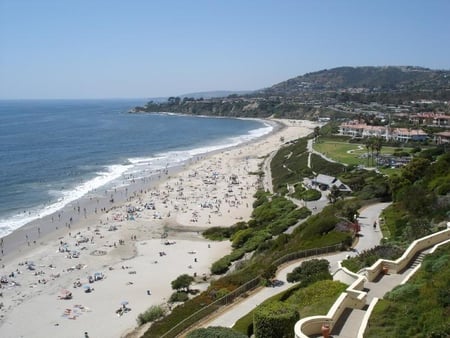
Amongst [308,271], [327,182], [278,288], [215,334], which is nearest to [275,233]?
[308,271]

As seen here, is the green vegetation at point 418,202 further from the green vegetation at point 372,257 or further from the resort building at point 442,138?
the resort building at point 442,138

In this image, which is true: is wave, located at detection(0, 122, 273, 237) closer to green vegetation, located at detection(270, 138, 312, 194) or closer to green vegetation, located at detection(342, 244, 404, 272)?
green vegetation, located at detection(270, 138, 312, 194)

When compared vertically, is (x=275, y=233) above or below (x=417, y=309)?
below

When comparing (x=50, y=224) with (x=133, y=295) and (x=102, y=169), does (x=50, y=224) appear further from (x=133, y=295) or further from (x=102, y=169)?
(x=102, y=169)

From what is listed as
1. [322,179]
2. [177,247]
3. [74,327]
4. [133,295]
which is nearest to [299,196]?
[322,179]

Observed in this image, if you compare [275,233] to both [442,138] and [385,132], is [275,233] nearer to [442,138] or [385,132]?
[442,138]
